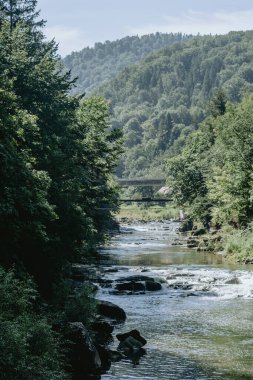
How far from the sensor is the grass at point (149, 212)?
5797 inches

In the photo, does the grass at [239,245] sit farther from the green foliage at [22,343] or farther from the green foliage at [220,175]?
the green foliage at [22,343]

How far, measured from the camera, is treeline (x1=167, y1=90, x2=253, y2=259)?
67438 mm

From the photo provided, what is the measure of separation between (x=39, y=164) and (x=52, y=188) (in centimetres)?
170

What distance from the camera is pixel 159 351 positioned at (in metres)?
25.9

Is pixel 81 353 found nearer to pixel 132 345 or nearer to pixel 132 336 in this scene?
pixel 132 345

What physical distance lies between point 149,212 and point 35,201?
131892 mm

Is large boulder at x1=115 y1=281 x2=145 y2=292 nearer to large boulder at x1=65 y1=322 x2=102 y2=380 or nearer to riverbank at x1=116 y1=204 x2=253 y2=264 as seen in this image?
riverbank at x1=116 y1=204 x2=253 y2=264

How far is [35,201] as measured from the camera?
25.6 metres

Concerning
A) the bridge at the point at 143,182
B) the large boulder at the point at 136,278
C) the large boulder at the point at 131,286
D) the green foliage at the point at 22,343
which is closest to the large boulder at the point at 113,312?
the large boulder at the point at 131,286

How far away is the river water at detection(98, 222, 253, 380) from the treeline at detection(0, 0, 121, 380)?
13.1 ft

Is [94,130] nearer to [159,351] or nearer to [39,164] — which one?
[39,164]

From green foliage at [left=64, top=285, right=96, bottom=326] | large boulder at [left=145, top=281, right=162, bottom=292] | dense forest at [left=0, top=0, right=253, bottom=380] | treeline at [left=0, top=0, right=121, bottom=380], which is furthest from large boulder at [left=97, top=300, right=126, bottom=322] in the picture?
large boulder at [left=145, top=281, right=162, bottom=292]

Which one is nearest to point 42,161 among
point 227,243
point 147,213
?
point 227,243

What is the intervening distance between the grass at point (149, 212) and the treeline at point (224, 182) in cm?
4337
